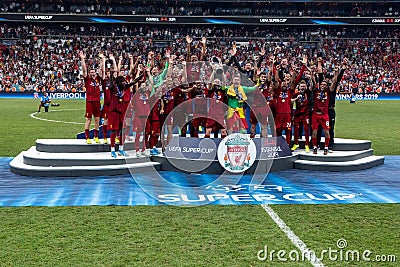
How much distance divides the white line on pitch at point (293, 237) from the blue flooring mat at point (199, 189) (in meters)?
0.61

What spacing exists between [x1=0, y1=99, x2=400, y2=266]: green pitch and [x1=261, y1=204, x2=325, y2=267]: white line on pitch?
2.8 inches

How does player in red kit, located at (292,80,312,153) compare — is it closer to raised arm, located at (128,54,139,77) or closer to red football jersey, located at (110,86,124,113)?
raised arm, located at (128,54,139,77)

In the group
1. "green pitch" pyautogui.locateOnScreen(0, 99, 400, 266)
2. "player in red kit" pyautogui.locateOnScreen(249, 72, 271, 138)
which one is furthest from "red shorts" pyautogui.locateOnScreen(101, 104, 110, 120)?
"green pitch" pyautogui.locateOnScreen(0, 99, 400, 266)

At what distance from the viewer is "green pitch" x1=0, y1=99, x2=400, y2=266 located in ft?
17.1

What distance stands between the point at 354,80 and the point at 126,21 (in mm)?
21956

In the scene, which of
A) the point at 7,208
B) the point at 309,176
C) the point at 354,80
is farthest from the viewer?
the point at 354,80

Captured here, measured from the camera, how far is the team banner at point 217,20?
47000 millimetres

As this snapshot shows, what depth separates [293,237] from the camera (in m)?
5.97

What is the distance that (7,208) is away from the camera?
23.8ft

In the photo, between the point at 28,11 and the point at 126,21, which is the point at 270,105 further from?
the point at 28,11

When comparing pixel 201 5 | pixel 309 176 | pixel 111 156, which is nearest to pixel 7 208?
pixel 111 156

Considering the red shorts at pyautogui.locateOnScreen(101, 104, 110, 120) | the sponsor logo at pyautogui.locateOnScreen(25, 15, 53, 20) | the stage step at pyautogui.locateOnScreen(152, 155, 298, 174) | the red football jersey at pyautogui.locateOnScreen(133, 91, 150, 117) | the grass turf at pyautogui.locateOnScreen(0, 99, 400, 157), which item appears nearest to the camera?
the stage step at pyautogui.locateOnScreen(152, 155, 298, 174)

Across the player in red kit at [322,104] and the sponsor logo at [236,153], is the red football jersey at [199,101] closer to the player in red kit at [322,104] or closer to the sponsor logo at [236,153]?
the sponsor logo at [236,153]

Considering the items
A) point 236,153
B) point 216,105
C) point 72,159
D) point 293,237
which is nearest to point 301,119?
point 216,105
